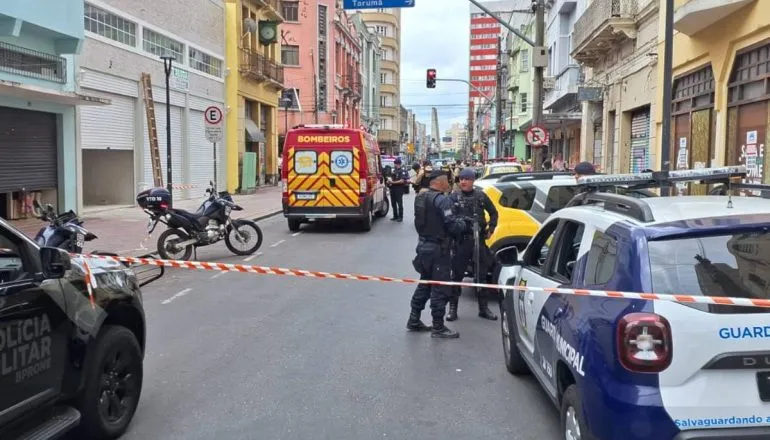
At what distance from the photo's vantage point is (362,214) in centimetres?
1753

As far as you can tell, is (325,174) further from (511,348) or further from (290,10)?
(290,10)

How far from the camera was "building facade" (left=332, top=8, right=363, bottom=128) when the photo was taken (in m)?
59.7

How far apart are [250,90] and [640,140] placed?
19845mm

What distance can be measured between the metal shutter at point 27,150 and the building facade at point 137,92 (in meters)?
1.15

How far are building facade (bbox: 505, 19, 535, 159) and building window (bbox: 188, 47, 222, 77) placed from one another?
2258 centimetres

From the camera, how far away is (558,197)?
9.51 meters

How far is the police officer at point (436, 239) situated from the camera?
713cm

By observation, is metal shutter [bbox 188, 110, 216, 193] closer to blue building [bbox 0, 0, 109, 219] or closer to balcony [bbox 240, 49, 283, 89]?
balcony [bbox 240, 49, 283, 89]

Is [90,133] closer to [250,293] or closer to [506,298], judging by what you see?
[250,293]

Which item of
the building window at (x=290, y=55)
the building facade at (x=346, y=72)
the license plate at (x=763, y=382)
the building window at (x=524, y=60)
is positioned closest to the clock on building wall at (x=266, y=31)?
the building window at (x=290, y=55)

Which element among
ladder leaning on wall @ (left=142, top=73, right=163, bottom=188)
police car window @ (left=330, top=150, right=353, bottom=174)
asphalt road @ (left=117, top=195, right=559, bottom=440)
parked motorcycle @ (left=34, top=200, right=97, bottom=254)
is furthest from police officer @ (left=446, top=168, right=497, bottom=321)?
ladder leaning on wall @ (left=142, top=73, right=163, bottom=188)

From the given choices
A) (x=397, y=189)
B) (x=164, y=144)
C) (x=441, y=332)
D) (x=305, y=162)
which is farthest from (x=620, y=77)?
(x=441, y=332)

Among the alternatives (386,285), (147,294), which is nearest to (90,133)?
(147,294)

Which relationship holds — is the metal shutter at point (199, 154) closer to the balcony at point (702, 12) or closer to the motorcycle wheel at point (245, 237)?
the motorcycle wheel at point (245, 237)
